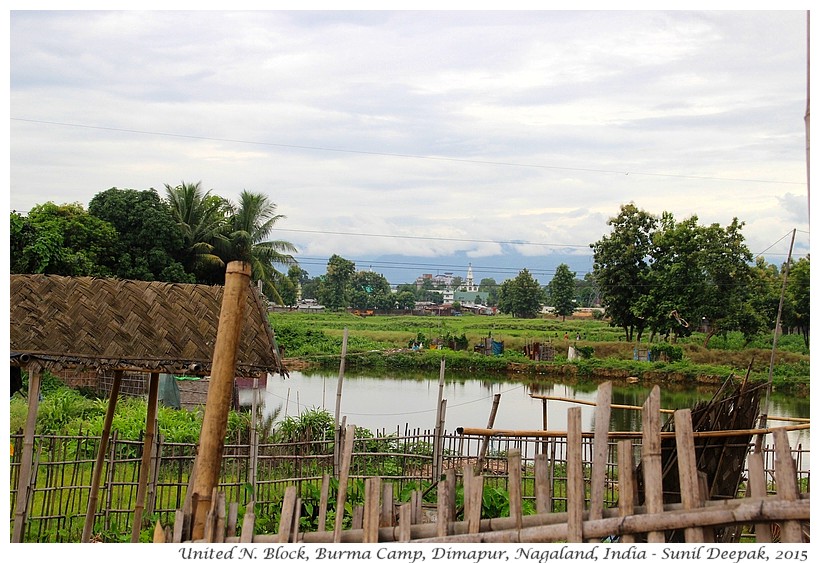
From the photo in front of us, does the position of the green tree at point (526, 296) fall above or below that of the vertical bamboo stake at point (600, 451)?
above

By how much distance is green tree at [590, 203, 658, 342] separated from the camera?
78.0 ft

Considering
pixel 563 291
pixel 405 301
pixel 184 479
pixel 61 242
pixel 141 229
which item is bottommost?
pixel 184 479

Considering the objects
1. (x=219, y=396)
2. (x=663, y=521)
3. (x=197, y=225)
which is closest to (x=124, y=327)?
(x=219, y=396)

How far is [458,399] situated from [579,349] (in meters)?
7.34

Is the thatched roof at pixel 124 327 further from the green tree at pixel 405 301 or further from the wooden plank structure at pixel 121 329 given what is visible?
the green tree at pixel 405 301

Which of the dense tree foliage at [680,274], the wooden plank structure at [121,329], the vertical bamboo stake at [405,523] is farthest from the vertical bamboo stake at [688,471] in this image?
the dense tree foliage at [680,274]

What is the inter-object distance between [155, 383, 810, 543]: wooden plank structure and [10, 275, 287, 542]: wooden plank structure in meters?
0.84

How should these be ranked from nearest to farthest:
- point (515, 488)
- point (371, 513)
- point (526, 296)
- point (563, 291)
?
point (515, 488)
point (371, 513)
point (563, 291)
point (526, 296)

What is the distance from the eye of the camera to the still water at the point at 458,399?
15.2m

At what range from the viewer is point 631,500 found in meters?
2.26

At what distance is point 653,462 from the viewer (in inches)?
89.0

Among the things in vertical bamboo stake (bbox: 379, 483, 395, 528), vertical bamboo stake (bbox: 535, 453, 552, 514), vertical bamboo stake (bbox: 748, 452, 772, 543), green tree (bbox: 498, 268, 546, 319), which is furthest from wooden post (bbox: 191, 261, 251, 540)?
green tree (bbox: 498, 268, 546, 319)

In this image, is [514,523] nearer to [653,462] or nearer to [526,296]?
[653,462]

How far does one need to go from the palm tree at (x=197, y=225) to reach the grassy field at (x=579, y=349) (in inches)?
129
